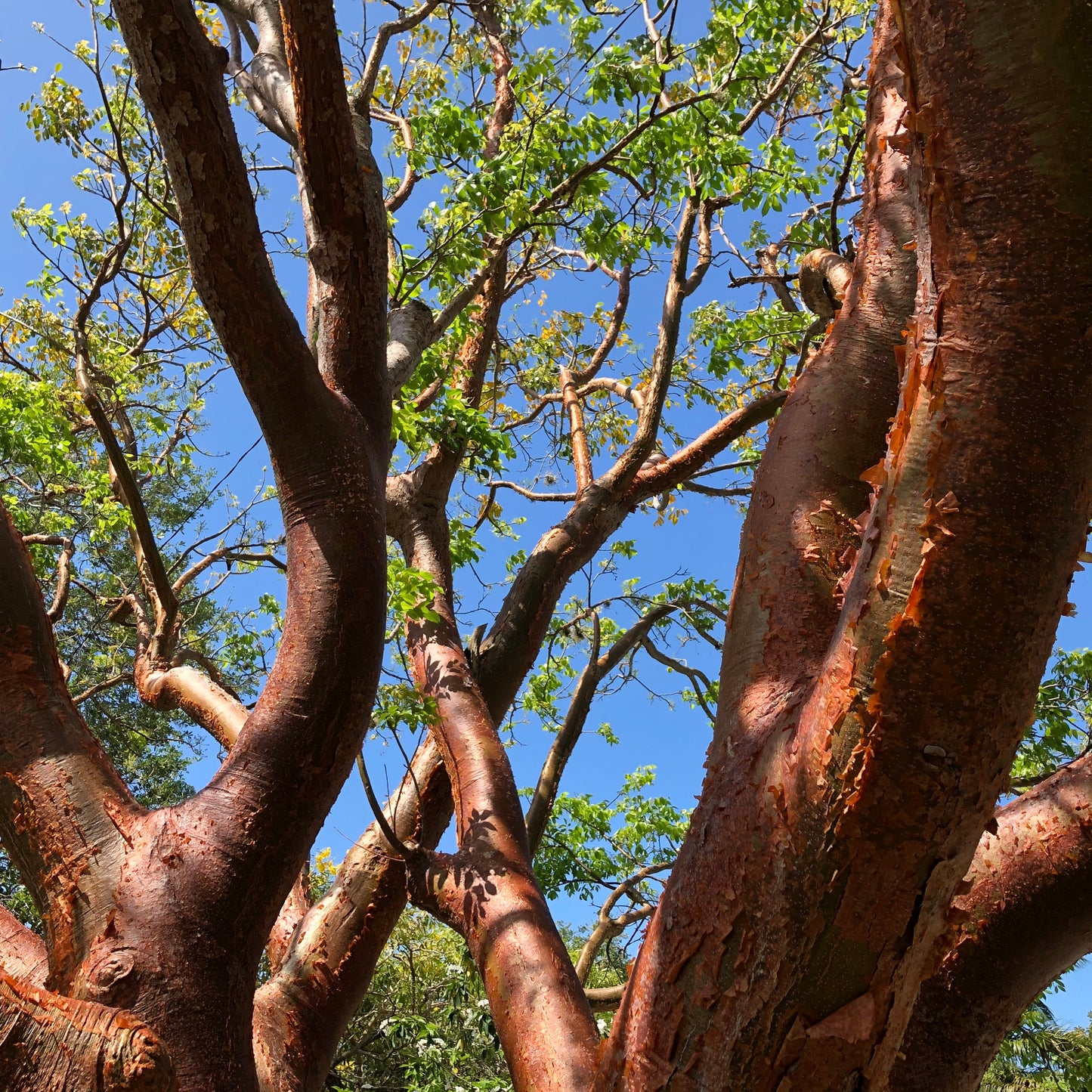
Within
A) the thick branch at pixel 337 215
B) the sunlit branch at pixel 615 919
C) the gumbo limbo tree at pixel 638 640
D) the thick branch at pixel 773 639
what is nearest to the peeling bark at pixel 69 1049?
the gumbo limbo tree at pixel 638 640

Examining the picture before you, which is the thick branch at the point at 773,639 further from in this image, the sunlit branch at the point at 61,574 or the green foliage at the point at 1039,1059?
the green foliage at the point at 1039,1059

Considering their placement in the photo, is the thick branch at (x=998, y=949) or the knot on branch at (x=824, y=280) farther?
the knot on branch at (x=824, y=280)

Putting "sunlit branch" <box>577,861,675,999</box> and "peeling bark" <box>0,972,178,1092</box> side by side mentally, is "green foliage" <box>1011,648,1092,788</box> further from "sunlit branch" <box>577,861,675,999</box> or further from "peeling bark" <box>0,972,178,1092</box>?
"peeling bark" <box>0,972,178,1092</box>

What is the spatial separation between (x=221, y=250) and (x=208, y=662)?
4342 mm

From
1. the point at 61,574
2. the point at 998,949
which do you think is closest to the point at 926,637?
the point at 998,949

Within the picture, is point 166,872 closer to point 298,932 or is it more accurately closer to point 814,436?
point 298,932

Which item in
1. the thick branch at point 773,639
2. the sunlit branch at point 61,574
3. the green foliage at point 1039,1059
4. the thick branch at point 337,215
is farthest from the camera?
the green foliage at point 1039,1059

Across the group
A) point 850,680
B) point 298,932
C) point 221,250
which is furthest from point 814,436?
point 298,932

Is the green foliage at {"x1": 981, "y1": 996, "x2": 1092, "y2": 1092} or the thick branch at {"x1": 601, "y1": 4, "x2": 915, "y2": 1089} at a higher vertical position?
the green foliage at {"x1": 981, "y1": 996, "x2": 1092, "y2": 1092}

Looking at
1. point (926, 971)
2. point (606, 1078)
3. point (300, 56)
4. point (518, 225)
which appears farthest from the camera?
point (518, 225)

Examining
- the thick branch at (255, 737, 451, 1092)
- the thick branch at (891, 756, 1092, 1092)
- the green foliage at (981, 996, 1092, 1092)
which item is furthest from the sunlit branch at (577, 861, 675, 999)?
the green foliage at (981, 996, 1092, 1092)

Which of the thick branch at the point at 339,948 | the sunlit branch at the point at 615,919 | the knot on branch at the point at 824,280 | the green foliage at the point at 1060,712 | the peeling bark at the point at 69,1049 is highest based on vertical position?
the green foliage at the point at 1060,712

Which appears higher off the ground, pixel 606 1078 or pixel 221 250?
pixel 221 250

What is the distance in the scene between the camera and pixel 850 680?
1169 mm
